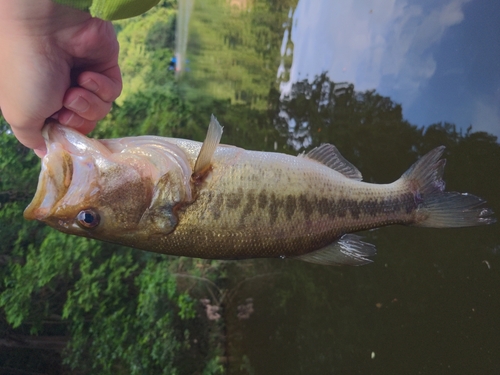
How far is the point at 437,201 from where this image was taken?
69.1 inches

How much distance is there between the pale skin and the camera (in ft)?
4.28

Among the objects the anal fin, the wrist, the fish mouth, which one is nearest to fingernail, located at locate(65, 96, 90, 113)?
the fish mouth

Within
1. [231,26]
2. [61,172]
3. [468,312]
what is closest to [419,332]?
[468,312]

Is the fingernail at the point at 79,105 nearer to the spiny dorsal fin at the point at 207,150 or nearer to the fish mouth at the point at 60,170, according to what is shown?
the fish mouth at the point at 60,170

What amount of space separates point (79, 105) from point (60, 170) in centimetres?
28

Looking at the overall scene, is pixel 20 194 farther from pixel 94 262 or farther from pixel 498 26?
pixel 498 26

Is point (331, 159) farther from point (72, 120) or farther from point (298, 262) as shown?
point (298, 262)

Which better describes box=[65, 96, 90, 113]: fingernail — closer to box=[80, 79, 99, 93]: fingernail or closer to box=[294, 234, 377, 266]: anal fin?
box=[80, 79, 99, 93]: fingernail

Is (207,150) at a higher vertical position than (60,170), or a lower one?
higher

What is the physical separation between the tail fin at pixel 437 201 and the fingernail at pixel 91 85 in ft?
4.70

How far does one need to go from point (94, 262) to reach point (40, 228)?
3.88ft

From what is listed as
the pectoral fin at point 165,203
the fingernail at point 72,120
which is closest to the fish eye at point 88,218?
the pectoral fin at point 165,203

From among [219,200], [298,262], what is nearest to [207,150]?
[219,200]

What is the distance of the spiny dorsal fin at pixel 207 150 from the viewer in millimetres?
1539
